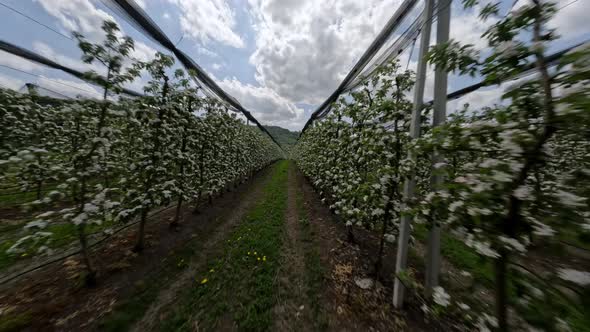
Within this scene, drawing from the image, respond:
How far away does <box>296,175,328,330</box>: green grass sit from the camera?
3.56 metres

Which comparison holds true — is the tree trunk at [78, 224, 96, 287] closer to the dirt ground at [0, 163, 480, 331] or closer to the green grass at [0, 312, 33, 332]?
the dirt ground at [0, 163, 480, 331]

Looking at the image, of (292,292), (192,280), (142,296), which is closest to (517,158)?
(292,292)

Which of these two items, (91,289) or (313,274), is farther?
(313,274)

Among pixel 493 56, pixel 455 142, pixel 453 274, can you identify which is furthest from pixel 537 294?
pixel 453 274

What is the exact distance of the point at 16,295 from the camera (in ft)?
11.6

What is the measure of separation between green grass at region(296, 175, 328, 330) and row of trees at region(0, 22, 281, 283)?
13.7ft

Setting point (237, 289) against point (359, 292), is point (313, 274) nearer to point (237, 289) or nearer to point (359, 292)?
point (359, 292)

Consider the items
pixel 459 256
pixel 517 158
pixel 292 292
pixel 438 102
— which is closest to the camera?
pixel 517 158

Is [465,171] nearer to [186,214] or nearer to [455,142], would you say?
[455,142]

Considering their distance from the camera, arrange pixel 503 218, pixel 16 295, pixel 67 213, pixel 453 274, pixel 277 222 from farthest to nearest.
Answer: pixel 277 222, pixel 453 274, pixel 16 295, pixel 67 213, pixel 503 218

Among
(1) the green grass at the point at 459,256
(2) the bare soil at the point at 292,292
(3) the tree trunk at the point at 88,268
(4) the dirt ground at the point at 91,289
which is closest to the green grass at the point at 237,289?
(2) the bare soil at the point at 292,292

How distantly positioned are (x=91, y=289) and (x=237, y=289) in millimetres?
2960

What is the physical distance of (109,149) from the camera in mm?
3881

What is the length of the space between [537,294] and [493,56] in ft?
6.13
